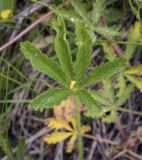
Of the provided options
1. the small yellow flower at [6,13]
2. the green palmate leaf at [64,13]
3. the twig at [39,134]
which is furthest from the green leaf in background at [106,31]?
the twig at [39,134]

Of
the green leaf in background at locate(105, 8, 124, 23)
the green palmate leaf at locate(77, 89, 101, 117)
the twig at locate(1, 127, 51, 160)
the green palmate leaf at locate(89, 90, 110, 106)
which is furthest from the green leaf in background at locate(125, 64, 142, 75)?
the twig at locate(1, 127, 51, 160)

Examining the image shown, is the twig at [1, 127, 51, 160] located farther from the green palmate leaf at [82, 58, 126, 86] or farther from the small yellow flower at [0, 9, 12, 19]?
the green palmate leaf at [82, 58, 126, 86]

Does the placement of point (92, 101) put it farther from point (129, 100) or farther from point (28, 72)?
point (28, 72)

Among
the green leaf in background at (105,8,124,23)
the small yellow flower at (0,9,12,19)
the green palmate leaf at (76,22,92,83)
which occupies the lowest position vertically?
the green leaf in background at (105,8,124,23)

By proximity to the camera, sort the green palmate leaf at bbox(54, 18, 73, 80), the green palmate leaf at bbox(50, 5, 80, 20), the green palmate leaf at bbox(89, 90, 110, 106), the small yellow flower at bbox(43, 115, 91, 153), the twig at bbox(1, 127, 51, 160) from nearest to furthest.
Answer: the green palmate leaf at bbox(54, 18, 73, 80) → the green palmate leaf at bbox(50, 5, 80, 20) → the green palmate leaf at bbox(89, 90, 110, 106) → the small yellow flower at bbox(43, 115, 91, 153) → the twig at bbox(1, 127, 51, 160)

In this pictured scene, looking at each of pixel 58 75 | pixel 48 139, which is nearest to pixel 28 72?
pixel 48 139

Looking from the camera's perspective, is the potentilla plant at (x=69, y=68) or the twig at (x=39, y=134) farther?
the twig at (x=39, y=134)

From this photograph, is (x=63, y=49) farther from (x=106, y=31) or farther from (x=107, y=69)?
(x=106, y=31)

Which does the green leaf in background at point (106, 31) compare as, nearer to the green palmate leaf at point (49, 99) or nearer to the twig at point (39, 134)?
the green palmate leaf at point (49, 99)
